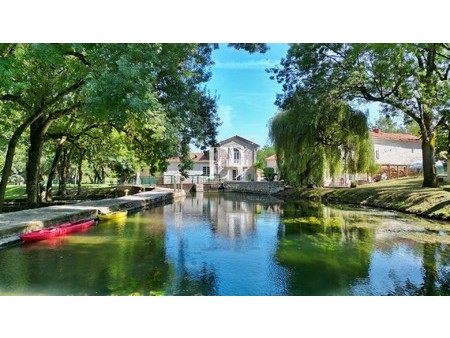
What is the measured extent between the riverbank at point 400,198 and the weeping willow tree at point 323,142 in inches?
43.9

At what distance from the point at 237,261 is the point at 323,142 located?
1550cm

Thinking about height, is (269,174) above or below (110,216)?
above

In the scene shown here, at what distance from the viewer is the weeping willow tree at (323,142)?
782 inches

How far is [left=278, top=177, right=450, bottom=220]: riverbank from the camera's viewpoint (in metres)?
12.6

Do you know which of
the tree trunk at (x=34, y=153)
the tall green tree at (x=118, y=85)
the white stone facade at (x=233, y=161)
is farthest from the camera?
the white stone facade at (x=233, y=161)

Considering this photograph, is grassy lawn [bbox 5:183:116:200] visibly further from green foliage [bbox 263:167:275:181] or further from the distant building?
the distant building

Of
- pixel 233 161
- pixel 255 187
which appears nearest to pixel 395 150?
pixel 255 187

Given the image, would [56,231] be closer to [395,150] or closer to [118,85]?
[118,85]

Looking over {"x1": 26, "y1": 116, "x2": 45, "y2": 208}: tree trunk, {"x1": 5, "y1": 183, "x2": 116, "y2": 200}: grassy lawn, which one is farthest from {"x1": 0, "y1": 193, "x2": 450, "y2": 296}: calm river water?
{"x1": 5, "y1": 183, "x2": 116, "y2": 200}: grassy lawn

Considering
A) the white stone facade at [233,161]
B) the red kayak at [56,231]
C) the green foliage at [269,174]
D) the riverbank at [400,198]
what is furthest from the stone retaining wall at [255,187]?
the red kayak at [56,231]

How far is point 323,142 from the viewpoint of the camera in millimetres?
20938

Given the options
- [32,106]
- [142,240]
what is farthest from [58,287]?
[32,106]

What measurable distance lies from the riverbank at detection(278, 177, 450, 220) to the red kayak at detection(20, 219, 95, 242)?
11.5 m

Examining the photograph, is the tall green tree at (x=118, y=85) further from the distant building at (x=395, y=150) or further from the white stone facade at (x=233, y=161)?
the white stone facade at (x=233, y=161)
